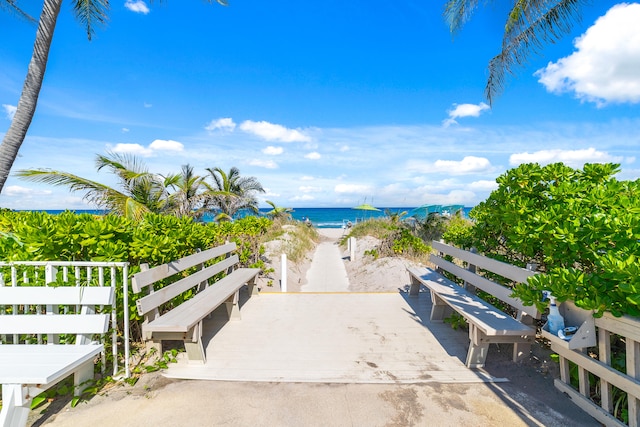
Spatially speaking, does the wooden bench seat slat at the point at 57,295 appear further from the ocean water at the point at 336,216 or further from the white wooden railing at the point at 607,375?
the ocean water at the point at 336,216

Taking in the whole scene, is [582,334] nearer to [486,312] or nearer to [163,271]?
[486,312]

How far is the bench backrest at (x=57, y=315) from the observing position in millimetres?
2658

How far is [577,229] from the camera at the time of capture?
253 cm

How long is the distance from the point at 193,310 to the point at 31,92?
4.61 meters

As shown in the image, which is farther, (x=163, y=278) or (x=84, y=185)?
(x=84, y=185)

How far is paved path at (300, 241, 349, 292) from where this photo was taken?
8.59 metres

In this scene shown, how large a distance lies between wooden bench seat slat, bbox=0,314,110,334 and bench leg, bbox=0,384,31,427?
629 millimetres

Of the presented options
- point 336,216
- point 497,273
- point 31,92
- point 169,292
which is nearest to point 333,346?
point 169,292

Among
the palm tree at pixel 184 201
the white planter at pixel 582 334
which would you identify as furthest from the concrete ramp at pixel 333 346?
the palm tree at pixel 184 201

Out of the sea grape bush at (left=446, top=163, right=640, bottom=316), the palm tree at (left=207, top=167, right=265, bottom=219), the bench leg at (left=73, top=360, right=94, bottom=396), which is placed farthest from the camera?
the palm tree at (left=207, top=167, right=265, bottom=219)

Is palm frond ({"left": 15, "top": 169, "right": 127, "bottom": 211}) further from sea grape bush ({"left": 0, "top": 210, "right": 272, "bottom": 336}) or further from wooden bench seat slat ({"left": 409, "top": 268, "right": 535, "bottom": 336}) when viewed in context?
wooden bench seat slat ({"left": 409, "top": 268, "right": 535, "bottom": 336})

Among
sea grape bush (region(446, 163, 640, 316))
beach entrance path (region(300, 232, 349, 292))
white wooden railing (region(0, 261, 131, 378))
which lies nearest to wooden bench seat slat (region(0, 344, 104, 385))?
white wooden railing (region(0, 261, 131, 378))

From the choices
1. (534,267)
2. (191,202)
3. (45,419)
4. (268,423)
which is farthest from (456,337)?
(191,202)

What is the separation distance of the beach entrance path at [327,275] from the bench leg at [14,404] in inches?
256
